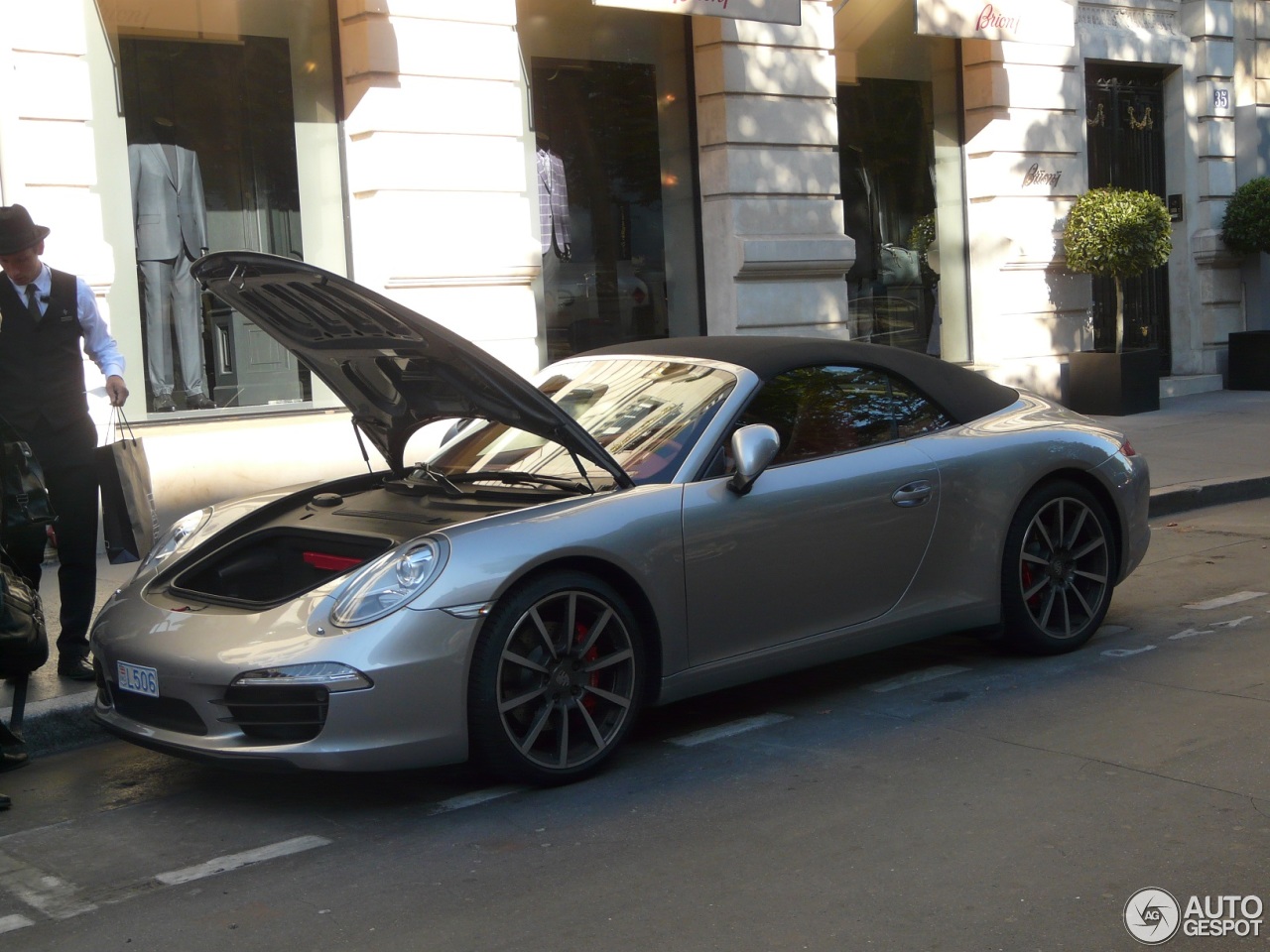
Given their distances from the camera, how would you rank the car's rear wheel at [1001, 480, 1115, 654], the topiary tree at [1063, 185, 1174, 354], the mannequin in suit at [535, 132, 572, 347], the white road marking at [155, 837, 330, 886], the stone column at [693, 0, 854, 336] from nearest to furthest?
the white road marking at [155, 837, 330, 886] → the car's rear wheel at [1001, 480, 1115, 654] → the mannequin in suit at [535, 132, 572, 347] → the stone column at [693, 0, 854, 336] → the topiary tree at [1063, 185, 1174, 354]

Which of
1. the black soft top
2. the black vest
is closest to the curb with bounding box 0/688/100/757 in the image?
the black vest

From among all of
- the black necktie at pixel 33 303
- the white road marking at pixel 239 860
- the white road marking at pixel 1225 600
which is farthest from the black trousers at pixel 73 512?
the white road marking at pixel 1225 600

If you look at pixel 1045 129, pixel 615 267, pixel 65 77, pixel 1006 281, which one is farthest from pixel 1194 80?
pixel 65 77

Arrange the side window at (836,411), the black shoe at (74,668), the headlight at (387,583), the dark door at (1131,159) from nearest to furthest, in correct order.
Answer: the headlight at (387,583)
the side window at (836,411)
the black shoe at (74,668)
the dark door at (1131,159)

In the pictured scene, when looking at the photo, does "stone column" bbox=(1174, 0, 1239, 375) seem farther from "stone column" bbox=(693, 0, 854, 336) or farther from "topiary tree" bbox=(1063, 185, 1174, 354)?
"stone column" bbox=(693, 0, 854, 336)

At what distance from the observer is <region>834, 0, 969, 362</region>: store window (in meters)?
14.5

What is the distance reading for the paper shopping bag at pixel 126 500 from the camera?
5746 mm

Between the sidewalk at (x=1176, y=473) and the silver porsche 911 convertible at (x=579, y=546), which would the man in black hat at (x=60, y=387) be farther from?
the silver porsche 911 convertible at (x=579, y=546)

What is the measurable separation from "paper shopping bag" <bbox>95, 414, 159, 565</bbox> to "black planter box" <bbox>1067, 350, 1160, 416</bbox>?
11.5 metres

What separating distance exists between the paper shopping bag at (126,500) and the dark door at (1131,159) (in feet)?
42.9

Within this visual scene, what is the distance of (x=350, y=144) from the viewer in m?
11.2

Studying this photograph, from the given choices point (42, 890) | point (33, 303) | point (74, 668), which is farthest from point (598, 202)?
point (42, 890)

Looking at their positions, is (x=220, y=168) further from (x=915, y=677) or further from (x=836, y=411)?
(x=915, y=677)

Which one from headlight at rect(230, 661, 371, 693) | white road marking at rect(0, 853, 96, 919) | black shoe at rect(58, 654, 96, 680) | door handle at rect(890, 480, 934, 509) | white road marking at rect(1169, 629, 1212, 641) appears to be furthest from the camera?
white road marking at rect(1169, 629, 1212, 641)
